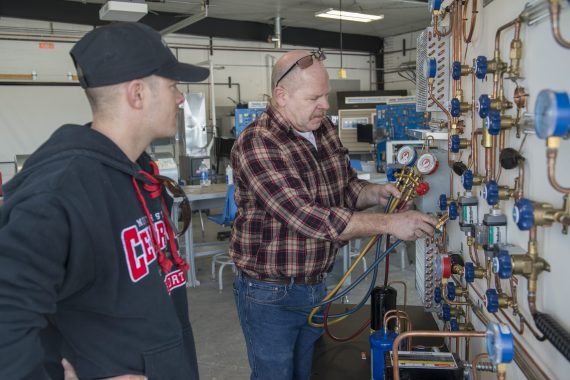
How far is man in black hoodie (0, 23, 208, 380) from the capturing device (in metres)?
0.83

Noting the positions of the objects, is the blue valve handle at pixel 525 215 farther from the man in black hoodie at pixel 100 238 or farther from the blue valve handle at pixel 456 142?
the man in black hoodie at pixel 100 238

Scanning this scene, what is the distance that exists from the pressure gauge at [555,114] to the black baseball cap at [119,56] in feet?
2.40

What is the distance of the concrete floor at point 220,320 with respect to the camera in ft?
9.41

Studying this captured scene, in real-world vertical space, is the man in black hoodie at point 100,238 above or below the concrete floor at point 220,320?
above

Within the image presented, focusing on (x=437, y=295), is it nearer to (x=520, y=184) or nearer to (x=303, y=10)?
(x=520, y=184)

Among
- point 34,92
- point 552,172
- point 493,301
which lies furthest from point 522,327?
point 34,92

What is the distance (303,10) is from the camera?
7.48 m

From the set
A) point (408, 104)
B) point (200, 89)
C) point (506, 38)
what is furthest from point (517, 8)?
point (200, 89)

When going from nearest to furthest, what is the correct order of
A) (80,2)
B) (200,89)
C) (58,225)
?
(58,225), (80,2), (200,89)

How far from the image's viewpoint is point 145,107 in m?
1.08

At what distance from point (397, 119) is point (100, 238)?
5.45 meters

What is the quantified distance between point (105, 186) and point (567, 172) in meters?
0.84

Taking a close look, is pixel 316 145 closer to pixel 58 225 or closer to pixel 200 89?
pixel 58 225

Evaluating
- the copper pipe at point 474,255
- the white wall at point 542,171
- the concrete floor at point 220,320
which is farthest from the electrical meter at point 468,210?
the concrete floor at point 220,320
